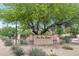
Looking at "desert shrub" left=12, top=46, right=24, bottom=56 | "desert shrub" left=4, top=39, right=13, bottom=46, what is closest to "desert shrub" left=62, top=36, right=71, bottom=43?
"desert shrub" left=12, top=46, right=24, bottom=56

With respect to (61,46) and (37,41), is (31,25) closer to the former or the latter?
(37,41)

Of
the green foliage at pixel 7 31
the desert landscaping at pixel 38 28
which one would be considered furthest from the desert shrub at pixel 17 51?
the green foliage at pixel 7 31

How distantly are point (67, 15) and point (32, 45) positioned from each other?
1.52 ft

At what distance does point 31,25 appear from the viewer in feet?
8.96

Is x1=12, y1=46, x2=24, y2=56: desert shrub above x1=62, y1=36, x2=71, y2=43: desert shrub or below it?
below

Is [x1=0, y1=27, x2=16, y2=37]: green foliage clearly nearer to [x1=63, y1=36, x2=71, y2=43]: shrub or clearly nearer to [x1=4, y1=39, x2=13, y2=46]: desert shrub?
[x1=4, y1=39, x2=13, y2=46]: desert shrub

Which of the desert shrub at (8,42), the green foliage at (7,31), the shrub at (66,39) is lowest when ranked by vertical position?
the desert shrub at (8,42)

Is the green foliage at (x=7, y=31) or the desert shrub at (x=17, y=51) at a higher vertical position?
the green foliage at (x=7, y=31)

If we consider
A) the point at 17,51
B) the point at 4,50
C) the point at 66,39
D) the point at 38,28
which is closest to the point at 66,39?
the point at 66,39

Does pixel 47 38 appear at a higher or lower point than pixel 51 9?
lower

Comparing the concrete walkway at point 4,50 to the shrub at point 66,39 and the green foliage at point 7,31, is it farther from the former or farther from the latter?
the shrub at point 66,39

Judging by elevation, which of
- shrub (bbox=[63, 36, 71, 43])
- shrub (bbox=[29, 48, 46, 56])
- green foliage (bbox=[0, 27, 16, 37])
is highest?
green foliage (bbox=[0, 27, 16, 37])

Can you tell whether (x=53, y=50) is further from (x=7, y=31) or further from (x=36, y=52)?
(x=7, y=31)

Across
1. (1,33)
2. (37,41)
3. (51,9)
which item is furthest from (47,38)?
(1,33)
